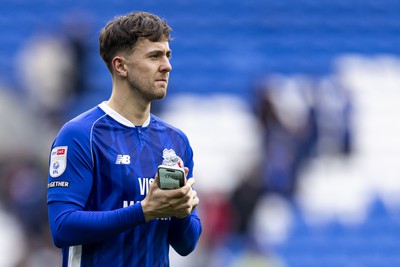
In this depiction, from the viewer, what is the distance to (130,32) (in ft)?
12.0

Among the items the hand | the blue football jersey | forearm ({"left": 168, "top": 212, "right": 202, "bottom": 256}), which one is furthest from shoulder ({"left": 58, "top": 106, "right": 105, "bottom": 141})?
forearm ({"left": 168, "top": 212, "right": 202, "bottom": 256})

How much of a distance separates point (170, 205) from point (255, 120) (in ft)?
23.8

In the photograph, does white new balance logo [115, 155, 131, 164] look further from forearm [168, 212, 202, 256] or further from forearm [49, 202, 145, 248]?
forearm [168, 212, 202, 256]

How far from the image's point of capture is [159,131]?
3857mm

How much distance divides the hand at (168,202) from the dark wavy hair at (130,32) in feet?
2.01

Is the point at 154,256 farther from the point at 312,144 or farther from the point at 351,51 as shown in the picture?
the point at 351,51

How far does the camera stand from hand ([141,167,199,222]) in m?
3.36

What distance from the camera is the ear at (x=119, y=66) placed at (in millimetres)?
3717

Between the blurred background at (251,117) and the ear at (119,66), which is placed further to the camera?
the blurred background at (251,117)

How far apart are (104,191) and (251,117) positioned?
7.17 metres

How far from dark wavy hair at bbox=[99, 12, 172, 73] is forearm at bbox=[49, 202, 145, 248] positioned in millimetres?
661

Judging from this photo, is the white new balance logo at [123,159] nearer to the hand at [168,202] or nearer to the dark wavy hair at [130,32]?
the hand at [168,202]

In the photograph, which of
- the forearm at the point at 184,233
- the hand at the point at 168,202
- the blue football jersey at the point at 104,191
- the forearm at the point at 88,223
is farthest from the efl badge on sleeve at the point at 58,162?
the forearm at the point at 184,233

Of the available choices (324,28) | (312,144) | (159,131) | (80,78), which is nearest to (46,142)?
(80,78)
